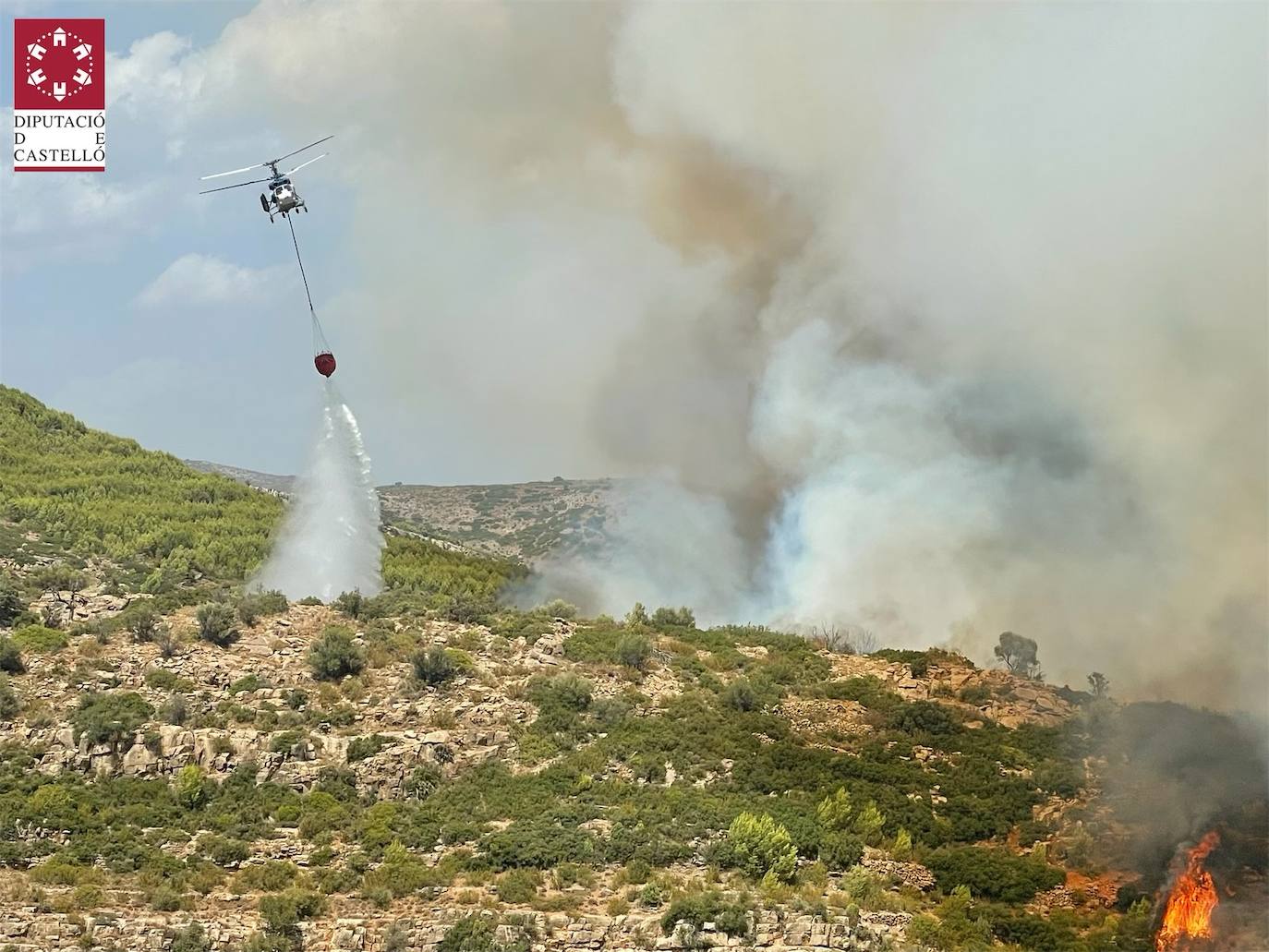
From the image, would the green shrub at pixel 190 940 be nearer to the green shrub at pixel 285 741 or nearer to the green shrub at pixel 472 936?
the green shrub at pixel 472 936

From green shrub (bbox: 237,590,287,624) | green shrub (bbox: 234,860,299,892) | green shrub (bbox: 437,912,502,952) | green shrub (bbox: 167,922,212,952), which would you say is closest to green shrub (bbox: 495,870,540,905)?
green shrub (bbox: 437,912,502,952)

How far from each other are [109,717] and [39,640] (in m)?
10.1

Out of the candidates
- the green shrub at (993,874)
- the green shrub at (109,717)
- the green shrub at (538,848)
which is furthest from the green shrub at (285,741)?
the green shrub at (993,874)

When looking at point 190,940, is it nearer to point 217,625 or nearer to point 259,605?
point 217,625

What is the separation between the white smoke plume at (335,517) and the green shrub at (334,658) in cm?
1568

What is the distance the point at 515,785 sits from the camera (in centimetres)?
6562

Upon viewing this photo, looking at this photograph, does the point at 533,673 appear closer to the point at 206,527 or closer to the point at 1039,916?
the point at 1039,916

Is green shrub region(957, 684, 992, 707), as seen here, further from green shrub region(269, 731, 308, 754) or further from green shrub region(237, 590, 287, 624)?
green shrub region(237, 590, 287, 624)

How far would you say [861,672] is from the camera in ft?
260

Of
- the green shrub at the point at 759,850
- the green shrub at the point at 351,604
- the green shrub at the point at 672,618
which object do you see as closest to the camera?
the green shrub at the point at 759,850

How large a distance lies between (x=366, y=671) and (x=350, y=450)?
20.6 metres

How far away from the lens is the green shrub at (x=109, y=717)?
66062 millimetres

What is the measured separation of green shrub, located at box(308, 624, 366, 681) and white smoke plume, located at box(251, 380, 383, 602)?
1568cm

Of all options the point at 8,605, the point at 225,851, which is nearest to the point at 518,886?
the point at 225,851
